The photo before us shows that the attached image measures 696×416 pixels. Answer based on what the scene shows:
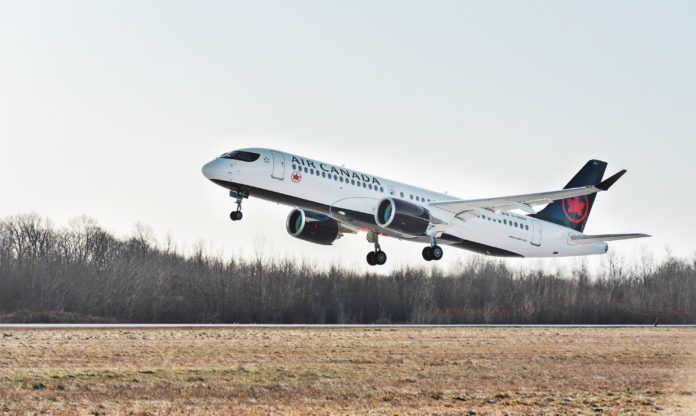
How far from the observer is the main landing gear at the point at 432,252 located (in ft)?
139

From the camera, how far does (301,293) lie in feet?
309

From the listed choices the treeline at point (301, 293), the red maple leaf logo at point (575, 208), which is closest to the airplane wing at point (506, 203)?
the red maple leaf logo at point (575, 208)

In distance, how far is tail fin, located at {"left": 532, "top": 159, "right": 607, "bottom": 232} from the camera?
51.6 metres

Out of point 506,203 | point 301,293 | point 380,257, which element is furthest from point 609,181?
point 301,293

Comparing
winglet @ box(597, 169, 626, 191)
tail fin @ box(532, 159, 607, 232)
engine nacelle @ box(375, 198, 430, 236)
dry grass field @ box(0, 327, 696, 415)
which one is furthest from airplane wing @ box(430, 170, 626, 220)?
tail fin @ box(532, 159, 607, 232)

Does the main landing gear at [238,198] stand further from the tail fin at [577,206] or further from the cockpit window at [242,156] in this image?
the tail fin at [577,206]

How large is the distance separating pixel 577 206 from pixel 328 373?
2342 cm

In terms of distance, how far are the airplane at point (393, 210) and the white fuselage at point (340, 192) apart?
1.7 inches

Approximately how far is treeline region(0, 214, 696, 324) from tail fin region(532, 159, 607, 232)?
30832 mm

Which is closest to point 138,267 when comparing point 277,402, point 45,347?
point 45,347

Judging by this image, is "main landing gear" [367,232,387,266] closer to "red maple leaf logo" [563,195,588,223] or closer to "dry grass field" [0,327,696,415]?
"dry grass field" [0,327,696,415]

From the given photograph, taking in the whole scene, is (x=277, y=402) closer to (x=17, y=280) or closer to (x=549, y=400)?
(x=549, y=400)

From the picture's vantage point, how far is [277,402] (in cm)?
2881

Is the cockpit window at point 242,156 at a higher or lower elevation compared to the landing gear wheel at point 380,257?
higher
